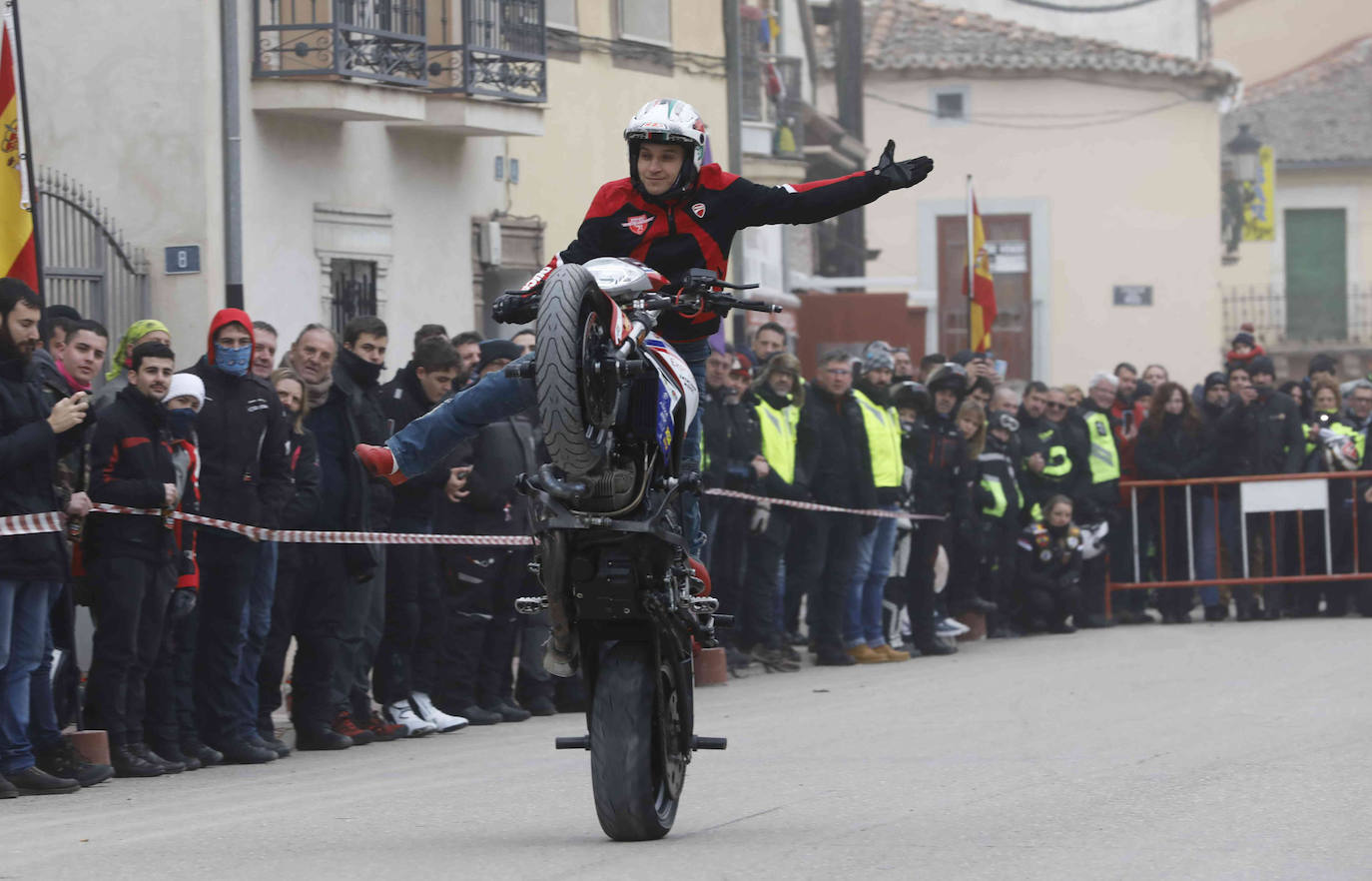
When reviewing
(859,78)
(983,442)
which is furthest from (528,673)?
(859,78)

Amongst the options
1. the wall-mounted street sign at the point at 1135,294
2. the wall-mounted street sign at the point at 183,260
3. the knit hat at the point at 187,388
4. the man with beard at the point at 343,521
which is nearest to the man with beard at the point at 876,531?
the wall-mounted street sign at the point at 183,260

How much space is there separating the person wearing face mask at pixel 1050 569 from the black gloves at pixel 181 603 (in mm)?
9945

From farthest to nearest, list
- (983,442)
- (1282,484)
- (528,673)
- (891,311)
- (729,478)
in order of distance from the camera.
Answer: (891,311) → (1282,484) → (983,442) → (729,478) → (528,673)

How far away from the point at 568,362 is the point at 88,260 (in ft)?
37.0

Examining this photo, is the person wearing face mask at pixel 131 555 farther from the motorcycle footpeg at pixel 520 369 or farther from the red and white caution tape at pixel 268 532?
the motorcycle footpeg at pixel 520 369

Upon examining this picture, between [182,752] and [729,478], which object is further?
Result: [729,478]

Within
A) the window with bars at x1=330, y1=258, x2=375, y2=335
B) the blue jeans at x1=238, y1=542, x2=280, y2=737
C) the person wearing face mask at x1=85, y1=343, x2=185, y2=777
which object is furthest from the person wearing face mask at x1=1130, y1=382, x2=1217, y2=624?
the person wearing face mask at x1=85, y1=343, x2=185, y2=777

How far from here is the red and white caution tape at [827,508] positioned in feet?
52.6

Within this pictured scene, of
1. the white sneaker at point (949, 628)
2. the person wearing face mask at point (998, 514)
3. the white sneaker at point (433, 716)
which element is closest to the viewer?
the white sneaker at point (433, 716)

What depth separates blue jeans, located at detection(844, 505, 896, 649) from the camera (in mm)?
17312

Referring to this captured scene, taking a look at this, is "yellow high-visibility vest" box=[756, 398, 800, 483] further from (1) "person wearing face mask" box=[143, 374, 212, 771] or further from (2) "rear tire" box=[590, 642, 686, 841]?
(2) "rear tire" box=[590, 642, 686, 841]

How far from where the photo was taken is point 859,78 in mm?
34906

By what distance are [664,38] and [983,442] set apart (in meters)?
9.05

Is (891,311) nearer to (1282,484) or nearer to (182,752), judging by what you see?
(1282,484)
